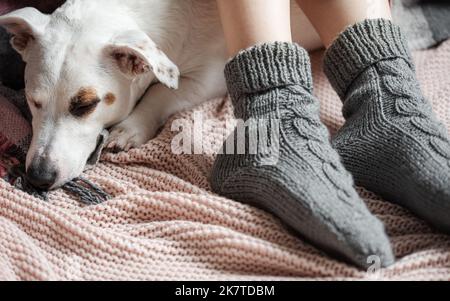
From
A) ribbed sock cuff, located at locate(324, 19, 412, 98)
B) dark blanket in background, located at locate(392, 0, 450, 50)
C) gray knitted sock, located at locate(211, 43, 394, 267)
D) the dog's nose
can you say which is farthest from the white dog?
dark blanket in background, located at locate(392, 0, 450, 50)

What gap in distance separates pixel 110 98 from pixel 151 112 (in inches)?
5.6

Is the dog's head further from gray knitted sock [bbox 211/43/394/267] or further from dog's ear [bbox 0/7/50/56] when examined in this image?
gray knitted sock [bbox 211/43/394/267]

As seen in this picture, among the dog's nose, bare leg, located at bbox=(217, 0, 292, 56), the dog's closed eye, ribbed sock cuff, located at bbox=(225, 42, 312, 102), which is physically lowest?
the dog's nose

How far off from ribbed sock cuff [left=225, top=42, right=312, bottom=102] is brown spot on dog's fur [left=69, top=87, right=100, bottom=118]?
0.31 metres

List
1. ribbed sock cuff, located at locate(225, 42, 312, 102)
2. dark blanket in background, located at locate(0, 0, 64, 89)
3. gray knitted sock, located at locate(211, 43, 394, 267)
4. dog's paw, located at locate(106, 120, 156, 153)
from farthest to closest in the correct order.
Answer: dark blanket in background, located at locate(0, 0, 64, 89), dog's paw, located at locate(106, 120, 156, 153), ribbed sock cuff, located at locate(225, 42, 312, 102), gray knitted sock, located at locate(211, 43, 394, 267)

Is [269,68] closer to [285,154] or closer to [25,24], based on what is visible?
[285,154]

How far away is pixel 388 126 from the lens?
1.20 meters

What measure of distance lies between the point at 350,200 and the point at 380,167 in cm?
15

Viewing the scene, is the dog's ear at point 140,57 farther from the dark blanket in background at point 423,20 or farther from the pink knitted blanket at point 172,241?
the dark blanket in background at point 423,20

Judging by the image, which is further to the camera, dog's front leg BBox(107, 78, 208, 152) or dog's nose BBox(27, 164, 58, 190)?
dog's front leg BBox(107, 78, 208, 152)

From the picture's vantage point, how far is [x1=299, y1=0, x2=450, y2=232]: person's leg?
1.11m

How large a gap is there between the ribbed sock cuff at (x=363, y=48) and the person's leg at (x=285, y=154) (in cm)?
9
